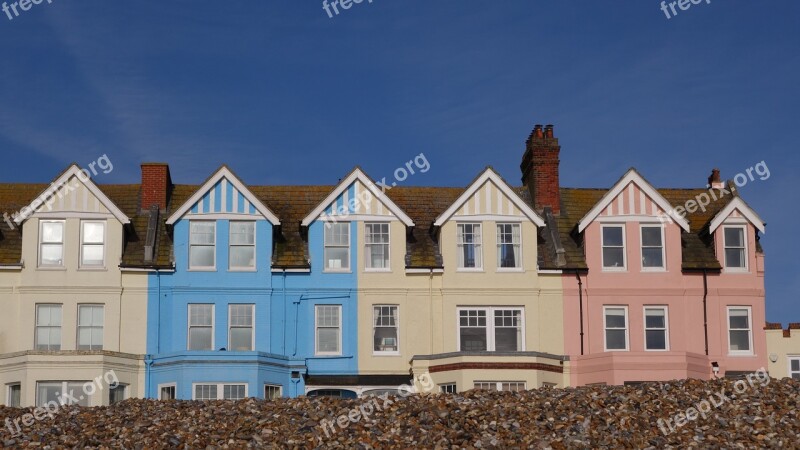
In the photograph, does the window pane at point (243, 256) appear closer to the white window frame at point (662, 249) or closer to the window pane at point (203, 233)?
the window pane at point (203, 233)

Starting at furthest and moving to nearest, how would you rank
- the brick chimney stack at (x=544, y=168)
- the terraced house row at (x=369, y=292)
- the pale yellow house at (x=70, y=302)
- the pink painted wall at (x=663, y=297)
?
the brick chimney stack at (x=544, y=168) → the pink painted wall at (x=663, y=297) → the terraced house row at (x=369, y=292) → the pale yellow house at (x=70, y=302)

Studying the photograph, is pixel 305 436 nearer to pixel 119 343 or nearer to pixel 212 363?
pixel 212 363

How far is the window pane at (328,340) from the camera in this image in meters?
48.0

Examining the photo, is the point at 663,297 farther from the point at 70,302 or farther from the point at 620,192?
the point at 70,302

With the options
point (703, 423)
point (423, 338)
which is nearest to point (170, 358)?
point (423, 338)

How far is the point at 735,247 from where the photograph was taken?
50062 millimetres

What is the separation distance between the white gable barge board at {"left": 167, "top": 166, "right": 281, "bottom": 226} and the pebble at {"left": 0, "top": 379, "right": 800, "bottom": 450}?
1123 centimetres

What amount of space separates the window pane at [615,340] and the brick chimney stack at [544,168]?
5.66 meters

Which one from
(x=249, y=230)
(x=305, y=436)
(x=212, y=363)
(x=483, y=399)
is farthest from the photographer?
(x=249, y=230)

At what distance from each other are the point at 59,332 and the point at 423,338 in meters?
13.1

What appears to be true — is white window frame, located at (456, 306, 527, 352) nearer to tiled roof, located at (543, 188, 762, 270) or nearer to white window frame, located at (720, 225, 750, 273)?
tiled roof, located at (543, 188, 762, 270)

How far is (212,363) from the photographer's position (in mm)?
45750

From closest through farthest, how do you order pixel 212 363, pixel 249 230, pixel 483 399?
pixel 483 399 → pixel 212 363 → pixel 249 230

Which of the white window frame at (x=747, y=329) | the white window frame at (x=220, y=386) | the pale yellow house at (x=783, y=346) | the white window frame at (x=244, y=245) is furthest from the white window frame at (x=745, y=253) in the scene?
the white window frame at (x=220, y=386)
